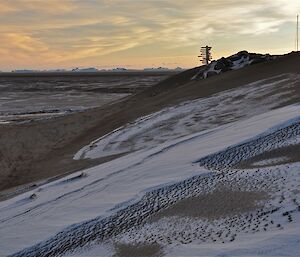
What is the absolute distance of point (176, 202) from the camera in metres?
5.48

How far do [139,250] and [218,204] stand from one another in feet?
3.57

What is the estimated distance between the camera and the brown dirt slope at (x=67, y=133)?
1164 centimetres

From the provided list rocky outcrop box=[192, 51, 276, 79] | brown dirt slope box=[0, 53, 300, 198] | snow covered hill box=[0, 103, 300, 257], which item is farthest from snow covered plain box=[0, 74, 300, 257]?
rocky outcrop box=[192, 51, 276, 79]

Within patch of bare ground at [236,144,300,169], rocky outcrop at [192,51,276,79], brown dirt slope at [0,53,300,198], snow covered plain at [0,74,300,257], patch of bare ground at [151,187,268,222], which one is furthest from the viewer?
rocky outcrop at [192,51,276,79]

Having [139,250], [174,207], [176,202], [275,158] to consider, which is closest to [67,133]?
[275,158]

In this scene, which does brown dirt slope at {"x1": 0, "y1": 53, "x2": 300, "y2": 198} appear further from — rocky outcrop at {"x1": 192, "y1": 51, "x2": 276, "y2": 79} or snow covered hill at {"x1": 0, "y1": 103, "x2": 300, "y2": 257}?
snow covered hill at {"x1": 0, "y1": 103, "x2": 300, "y2": 257}

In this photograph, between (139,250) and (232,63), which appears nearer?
(139,250)

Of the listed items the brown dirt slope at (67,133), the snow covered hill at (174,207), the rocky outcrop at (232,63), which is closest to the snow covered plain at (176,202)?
the snow covered hill at (174,207)

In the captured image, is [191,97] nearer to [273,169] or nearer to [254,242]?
[273,169]

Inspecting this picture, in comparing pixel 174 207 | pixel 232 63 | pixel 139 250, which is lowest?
pixel 139 250

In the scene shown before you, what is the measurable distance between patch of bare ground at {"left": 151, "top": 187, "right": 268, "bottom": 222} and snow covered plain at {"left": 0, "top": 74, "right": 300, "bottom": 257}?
16 millimetres

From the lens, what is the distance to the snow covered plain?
421 centimetres

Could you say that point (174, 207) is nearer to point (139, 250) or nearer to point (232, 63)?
point (139, 250)

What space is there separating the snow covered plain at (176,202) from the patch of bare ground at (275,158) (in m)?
0.11
